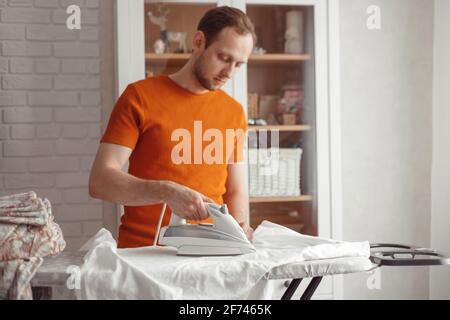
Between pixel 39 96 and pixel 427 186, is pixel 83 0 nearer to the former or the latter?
pixel 39 96

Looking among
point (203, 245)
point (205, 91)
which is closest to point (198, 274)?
point (203, 245)

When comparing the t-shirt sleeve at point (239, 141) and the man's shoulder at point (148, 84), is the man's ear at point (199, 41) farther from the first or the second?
the t-shirt sleeve at point (239, 141)

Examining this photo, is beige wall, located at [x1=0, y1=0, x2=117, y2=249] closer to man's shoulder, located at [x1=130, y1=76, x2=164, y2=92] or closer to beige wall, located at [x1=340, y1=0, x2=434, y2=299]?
man's shoulder, located at [x1=130, y1=76, x2=164, y2=92]

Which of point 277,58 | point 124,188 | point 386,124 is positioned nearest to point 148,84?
point 124,188

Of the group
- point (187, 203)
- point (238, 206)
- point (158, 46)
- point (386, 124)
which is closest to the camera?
point (187, 203)

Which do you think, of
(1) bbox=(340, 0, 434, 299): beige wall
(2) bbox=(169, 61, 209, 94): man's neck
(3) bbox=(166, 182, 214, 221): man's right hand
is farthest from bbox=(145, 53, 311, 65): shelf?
(3) bbox=(166, 182, 214, 221): man's right hand

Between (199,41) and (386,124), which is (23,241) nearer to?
(199,41)

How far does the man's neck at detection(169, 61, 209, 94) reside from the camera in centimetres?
211

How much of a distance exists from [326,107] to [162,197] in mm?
1267

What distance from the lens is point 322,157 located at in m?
2.76

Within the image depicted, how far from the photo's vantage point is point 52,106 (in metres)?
2.67

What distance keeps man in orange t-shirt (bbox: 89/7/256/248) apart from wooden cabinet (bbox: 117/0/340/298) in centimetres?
59

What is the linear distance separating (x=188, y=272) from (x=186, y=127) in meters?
0.71

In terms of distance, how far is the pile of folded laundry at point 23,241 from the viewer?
137 cm
